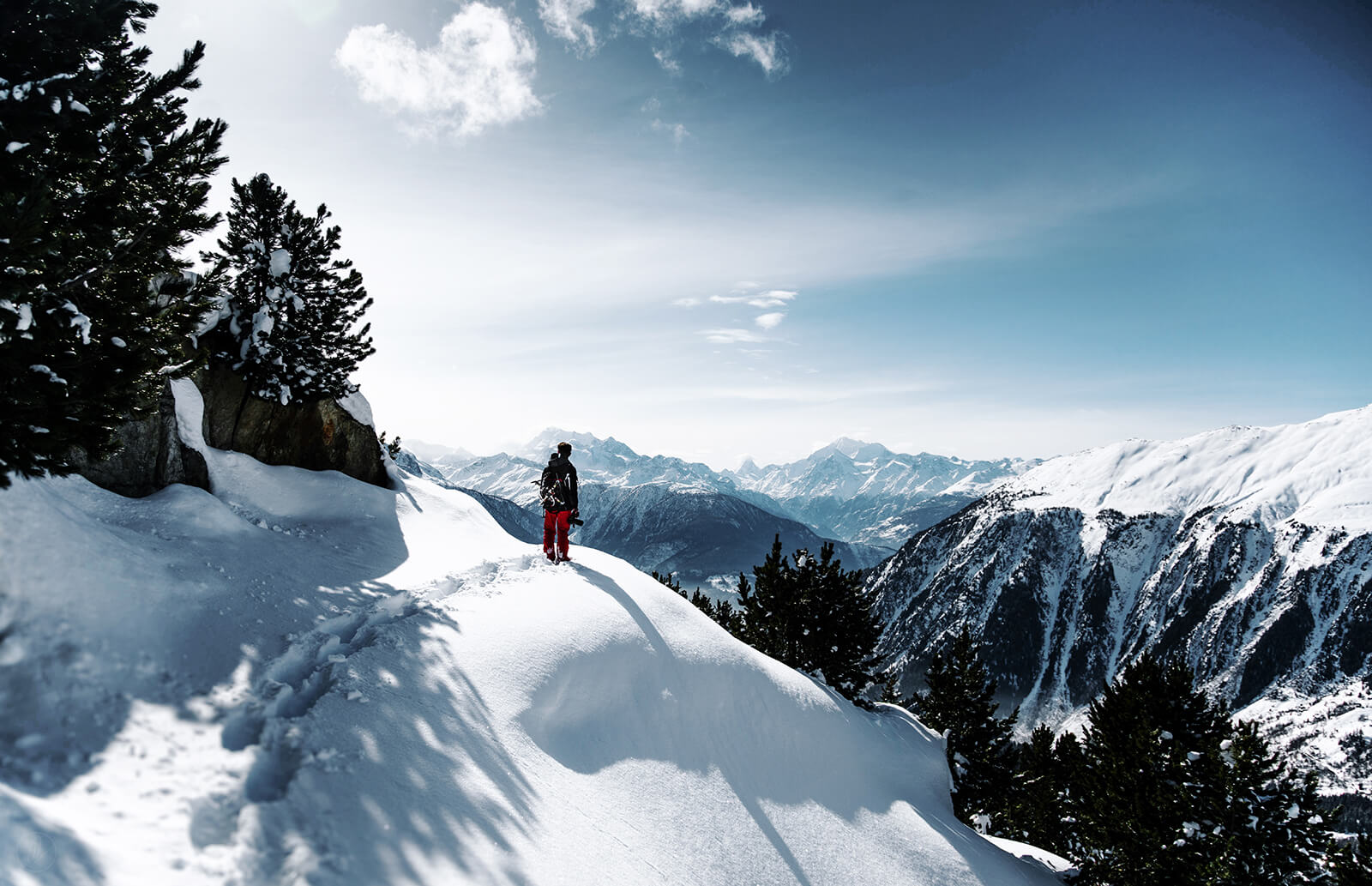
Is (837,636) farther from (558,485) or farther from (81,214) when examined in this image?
(81,214)

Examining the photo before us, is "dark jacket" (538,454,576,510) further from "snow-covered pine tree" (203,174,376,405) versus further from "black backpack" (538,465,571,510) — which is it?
"snow-covered pine tree" (203,174,376,405)

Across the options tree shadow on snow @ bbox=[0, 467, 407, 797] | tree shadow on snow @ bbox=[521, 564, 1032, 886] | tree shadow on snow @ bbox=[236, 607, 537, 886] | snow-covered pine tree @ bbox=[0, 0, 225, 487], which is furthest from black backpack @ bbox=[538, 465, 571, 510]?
snow-covered pine tree @ bbox=[0, 0, 225, 487]

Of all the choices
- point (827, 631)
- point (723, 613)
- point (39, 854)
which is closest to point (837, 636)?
point (827, 631)

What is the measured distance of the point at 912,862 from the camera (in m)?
13.3

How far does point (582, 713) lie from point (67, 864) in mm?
6825

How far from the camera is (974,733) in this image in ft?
103

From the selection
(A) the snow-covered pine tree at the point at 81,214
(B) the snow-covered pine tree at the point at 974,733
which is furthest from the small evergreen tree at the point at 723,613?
(A) the snow-covered pine tree at the point at 81,214

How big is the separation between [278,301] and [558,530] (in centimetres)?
1351

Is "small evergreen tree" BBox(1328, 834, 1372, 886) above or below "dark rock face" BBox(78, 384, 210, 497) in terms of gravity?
below

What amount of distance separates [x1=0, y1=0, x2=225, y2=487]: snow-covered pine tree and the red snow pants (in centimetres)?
891

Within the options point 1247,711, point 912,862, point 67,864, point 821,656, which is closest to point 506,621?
point 67,864

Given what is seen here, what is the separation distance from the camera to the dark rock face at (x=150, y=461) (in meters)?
12.9

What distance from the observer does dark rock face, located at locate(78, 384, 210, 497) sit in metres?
12.9

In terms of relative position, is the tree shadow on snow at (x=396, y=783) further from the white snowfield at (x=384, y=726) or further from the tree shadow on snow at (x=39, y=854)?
the tree shadow on snow at (x=39, y=854)
